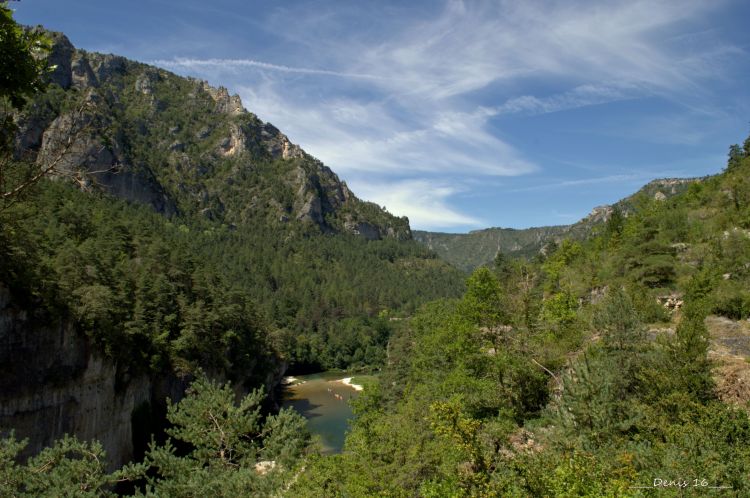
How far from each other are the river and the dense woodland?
7.86 meters

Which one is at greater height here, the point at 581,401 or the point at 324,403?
the point at 581,401

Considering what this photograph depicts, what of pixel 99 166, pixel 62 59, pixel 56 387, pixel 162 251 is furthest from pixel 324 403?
pixel 62 59

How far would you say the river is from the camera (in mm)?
52688

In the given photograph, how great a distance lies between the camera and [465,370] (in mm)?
26797

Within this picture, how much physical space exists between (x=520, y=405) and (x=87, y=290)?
29.6 meters

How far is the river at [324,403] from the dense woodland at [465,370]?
25.8ft

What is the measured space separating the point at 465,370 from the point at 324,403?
48.4 m

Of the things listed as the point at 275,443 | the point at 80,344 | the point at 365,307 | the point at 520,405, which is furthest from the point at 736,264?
the point at 365,307

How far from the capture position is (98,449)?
11461mm

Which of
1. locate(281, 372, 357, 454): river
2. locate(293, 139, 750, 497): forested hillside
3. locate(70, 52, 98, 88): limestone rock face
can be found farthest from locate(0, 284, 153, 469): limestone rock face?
locate(70, 52, 98, 88): limestone rock face

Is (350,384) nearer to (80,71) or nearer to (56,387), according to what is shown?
(56,387)

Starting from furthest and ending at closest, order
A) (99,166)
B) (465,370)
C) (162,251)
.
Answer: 1. (99,166)
2. (162,251)
3. (465,370)

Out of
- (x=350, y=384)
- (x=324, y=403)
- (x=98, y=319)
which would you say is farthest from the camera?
(x=350, y=384)

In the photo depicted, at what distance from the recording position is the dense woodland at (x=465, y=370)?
10.9m
